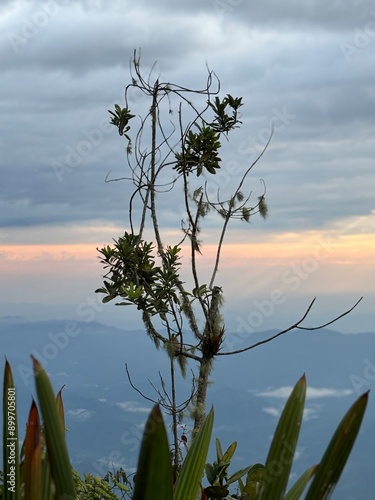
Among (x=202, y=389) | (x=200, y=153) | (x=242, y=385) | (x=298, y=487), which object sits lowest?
(x=298, y=487)

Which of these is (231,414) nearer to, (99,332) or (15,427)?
(99,332)

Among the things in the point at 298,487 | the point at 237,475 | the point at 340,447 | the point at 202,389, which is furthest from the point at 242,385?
the point at 340,447

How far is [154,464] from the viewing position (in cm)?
80

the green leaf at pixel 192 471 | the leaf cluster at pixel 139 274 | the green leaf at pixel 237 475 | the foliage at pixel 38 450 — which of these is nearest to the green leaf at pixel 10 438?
the foliage at pixel 38 450

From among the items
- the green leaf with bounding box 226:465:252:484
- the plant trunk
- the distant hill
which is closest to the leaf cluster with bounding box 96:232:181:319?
the plant trunk

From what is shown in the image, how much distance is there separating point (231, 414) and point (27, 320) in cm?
5326

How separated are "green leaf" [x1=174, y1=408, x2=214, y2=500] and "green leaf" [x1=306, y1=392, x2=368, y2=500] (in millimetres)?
376

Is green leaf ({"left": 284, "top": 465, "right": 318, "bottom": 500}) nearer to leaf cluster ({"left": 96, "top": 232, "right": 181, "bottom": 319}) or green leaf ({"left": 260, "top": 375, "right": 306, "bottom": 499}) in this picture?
green leaf ({"left": 260, "top": 375, "right": 306, "bottom": 499})

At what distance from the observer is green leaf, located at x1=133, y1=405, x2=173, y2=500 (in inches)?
30.9

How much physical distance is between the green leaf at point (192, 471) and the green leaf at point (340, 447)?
376 mm

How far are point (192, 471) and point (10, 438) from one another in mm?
345

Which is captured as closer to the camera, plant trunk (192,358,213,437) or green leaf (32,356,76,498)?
green leaf (32,356,76,498)

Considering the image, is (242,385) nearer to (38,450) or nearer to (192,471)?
(192,471)

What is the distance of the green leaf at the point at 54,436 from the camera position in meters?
0.82
